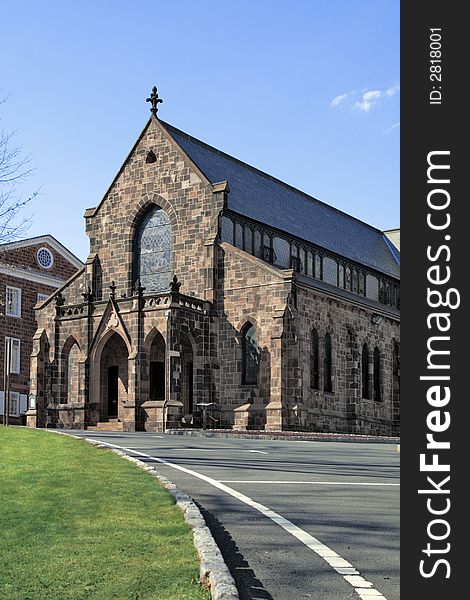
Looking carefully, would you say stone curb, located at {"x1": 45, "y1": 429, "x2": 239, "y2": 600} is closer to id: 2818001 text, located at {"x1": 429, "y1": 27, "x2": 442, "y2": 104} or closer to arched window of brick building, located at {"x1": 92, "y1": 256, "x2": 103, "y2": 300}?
id: 2818001 text, located at {"x1": 429, "y1": 27, "x2": 442, "y2": 104}

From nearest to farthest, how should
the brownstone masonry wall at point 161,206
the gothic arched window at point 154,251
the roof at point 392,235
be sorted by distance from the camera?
1. the brownstone masonry wall at point 161,206
2. the gothic arched window at point 154,251
3. the roof at point 392,235

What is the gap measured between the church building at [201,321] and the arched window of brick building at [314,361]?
8cm

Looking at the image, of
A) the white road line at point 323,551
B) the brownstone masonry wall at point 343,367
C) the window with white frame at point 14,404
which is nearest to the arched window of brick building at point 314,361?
the brownstone masonry wall at point 343,367

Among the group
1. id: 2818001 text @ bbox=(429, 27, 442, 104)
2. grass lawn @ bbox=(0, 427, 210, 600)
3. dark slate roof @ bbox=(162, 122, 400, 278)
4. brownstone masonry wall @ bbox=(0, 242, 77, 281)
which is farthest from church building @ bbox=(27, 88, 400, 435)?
id: 2818001 text @ bbox=(429, 27, 442, 104)

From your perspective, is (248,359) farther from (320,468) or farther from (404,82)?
(404,82)

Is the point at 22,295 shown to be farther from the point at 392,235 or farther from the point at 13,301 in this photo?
the point at 392,235

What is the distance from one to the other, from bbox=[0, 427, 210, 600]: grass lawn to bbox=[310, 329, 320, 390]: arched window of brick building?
28.4 metres

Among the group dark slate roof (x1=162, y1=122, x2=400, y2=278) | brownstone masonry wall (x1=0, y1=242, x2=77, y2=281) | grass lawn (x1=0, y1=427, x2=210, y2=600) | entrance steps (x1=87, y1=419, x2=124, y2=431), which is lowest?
entrance steps (x1=87, y1=419, x2=124, y2=431)

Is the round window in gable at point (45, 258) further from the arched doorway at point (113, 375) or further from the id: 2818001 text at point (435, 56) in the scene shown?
the id: 2818001 text at point (435, 56)

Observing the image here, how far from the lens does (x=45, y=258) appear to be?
202 feet

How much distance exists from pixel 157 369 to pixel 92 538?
3325cm

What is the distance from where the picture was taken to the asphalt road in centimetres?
737

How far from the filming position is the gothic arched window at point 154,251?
45200mm

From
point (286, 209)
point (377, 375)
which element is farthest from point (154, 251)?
point (377, 375)
